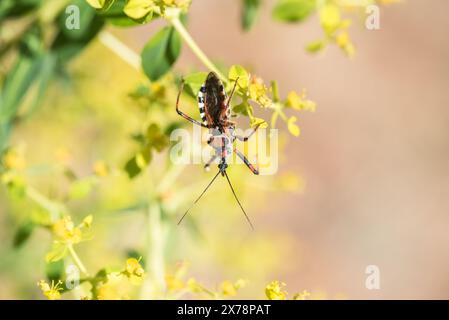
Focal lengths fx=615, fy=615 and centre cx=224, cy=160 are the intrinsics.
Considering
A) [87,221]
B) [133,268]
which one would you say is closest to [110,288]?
[133,268]

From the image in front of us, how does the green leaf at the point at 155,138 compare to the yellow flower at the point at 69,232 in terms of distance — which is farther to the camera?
the green leaf at the point at 155,138

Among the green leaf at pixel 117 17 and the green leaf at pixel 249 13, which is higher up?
the green leaf at pixel 249 13

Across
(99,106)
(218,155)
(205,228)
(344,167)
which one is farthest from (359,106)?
(218,155)

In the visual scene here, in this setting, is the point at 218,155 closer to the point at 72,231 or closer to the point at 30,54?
the point at 72,231

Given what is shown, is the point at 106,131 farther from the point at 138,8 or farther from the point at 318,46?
the point at 138,8

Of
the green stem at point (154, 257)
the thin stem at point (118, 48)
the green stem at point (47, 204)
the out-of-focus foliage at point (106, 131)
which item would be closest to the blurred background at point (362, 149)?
the out-of-focus foliage at point (106, 131)

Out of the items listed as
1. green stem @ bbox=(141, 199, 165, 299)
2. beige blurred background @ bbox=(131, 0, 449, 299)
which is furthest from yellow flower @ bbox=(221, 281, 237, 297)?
beige blurred background @ bbox=(131, 0, 449, 299)

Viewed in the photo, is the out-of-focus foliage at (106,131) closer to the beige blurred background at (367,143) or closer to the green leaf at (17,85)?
the green leaf at (17,85)
